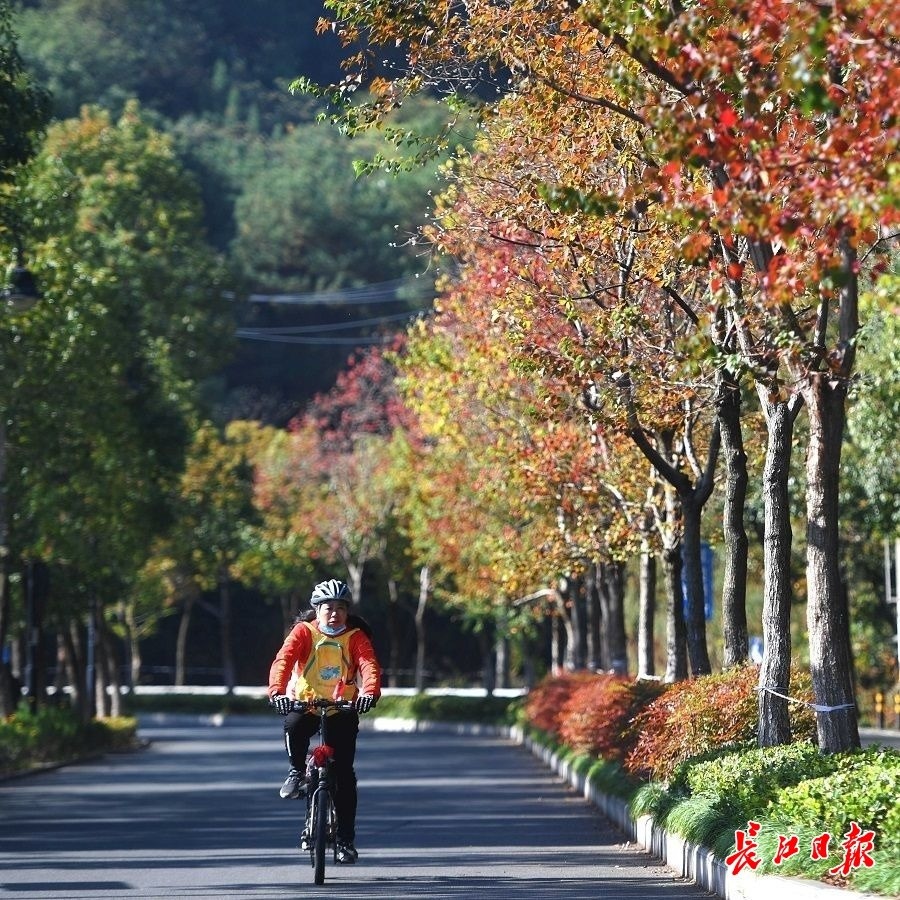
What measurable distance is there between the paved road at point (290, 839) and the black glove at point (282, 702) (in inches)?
47.5

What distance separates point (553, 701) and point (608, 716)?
12.2 meters

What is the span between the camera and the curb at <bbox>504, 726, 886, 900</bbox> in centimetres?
1018

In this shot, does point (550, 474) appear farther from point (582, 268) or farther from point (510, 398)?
point (582, 268)

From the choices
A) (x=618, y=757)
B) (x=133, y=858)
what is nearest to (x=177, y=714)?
(x=618, y=757)

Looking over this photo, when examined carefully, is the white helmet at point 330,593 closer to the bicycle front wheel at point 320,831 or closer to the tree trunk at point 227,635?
the bicycle front wheel at point 320,831

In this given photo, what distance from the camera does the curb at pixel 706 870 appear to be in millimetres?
10180

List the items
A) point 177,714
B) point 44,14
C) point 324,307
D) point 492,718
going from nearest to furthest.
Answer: point 492,718 → point 177,714 → point 324,307 → point 44,14

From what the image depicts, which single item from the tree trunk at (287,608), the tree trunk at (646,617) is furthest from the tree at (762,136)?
the tree trunk at (287,608)

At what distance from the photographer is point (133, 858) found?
1577 centimetres

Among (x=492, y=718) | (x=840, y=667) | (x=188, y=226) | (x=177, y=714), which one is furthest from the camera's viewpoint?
(x=177, y=714)

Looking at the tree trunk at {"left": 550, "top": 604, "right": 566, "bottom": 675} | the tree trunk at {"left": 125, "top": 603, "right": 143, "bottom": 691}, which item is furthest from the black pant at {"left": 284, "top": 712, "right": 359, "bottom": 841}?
the tree trunk at {"left": 125, "top": 603, "right": 143, "bottom": 691}

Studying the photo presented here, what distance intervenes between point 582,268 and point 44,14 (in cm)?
8482

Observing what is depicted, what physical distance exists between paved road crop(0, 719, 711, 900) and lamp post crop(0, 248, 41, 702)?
2.90 m

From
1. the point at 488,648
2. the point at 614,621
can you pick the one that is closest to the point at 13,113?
the point at 614,621
